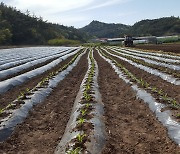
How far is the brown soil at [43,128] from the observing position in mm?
6211

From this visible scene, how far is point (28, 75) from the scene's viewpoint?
16.0 meters

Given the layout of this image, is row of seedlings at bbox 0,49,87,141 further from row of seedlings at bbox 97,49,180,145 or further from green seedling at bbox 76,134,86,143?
row of seedlings at bbox 97,49,180,145

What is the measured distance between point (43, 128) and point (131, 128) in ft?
6.87

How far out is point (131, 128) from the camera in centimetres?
719

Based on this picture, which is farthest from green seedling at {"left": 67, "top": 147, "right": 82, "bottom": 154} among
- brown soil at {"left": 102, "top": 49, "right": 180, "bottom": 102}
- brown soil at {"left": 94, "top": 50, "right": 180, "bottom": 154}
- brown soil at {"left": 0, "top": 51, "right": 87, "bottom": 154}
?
brown soil at {"left": 102, "top": 49, "right": 180, "bottom": 102}

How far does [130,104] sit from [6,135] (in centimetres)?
416

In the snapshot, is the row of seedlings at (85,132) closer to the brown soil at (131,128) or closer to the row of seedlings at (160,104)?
the brown soil at (131,128)

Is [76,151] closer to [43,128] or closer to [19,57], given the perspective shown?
[43,128]

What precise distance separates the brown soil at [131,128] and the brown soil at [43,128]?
1.15m

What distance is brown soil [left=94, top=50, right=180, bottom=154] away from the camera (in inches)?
230

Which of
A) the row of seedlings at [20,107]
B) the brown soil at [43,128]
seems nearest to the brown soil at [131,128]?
the brown soil at [43,128]

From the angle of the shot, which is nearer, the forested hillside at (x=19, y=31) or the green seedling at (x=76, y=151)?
the green seedling at (x=76, y=151)

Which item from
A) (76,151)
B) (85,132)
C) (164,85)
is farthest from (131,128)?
(164,85)

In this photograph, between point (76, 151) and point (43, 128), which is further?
point (43, 128)
